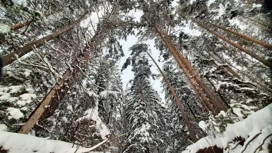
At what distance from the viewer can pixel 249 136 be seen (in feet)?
12.5

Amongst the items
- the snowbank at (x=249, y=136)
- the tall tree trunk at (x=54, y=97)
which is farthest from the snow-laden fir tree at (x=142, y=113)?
the snowbank at (x=249, y=136)

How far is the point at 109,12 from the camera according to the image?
13.4 meters

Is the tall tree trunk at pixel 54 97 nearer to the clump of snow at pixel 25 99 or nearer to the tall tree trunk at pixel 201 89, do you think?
the clump of snow at pixel 25 99

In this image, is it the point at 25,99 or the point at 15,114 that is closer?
the point at 15,114

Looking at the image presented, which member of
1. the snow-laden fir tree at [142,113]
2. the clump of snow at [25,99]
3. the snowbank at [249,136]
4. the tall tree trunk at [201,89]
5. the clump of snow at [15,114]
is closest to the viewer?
the snowbank at [249,136]

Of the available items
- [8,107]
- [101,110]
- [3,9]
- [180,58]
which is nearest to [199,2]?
[180,58]

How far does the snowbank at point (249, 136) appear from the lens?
3.45m

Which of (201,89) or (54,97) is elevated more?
(201,89)

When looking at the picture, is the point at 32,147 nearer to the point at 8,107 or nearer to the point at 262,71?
the point at 8,107

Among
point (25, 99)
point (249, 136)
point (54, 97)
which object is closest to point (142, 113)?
point (54, 97)

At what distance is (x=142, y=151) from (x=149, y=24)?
7.75 m

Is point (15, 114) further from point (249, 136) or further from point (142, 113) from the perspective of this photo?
point (142, 113)

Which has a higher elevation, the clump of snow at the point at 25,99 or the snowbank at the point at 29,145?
the clump of snow at the point at 25,99

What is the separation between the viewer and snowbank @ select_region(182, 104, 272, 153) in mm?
3451
